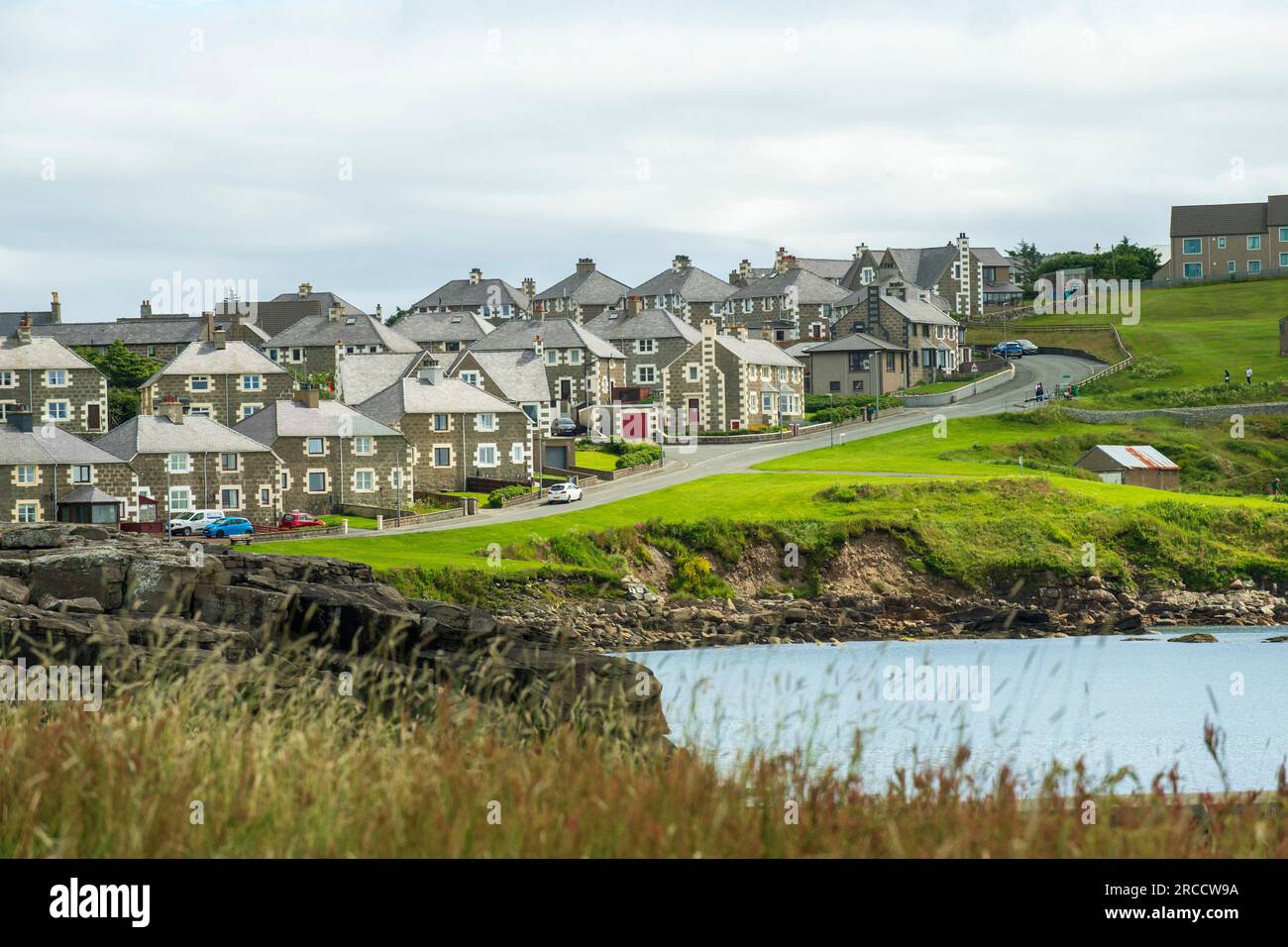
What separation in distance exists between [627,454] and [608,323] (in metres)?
32.2

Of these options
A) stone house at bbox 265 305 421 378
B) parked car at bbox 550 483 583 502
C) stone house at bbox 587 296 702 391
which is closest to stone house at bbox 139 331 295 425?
Result: parked car at bbox 550 483 583 502

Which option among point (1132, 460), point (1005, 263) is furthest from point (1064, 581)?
point (1005, 263)

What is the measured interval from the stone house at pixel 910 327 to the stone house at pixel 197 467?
2377 inches

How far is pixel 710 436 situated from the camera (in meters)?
102

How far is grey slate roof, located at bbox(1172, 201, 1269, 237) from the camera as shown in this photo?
15375 centimetres

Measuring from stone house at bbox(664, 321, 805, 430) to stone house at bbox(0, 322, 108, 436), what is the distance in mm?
37992

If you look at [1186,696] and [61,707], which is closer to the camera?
[61,707]

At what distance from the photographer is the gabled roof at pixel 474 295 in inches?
6181

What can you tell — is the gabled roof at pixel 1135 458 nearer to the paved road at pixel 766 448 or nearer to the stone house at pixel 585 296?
the paved road at pixel 766 448

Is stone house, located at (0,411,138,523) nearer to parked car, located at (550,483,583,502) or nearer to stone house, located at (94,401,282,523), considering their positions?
stone house, located at (94,401,282,523)

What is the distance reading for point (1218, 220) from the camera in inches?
6112

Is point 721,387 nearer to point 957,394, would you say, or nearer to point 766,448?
point 766,448

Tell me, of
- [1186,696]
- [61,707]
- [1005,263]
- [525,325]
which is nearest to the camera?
[61,707]
